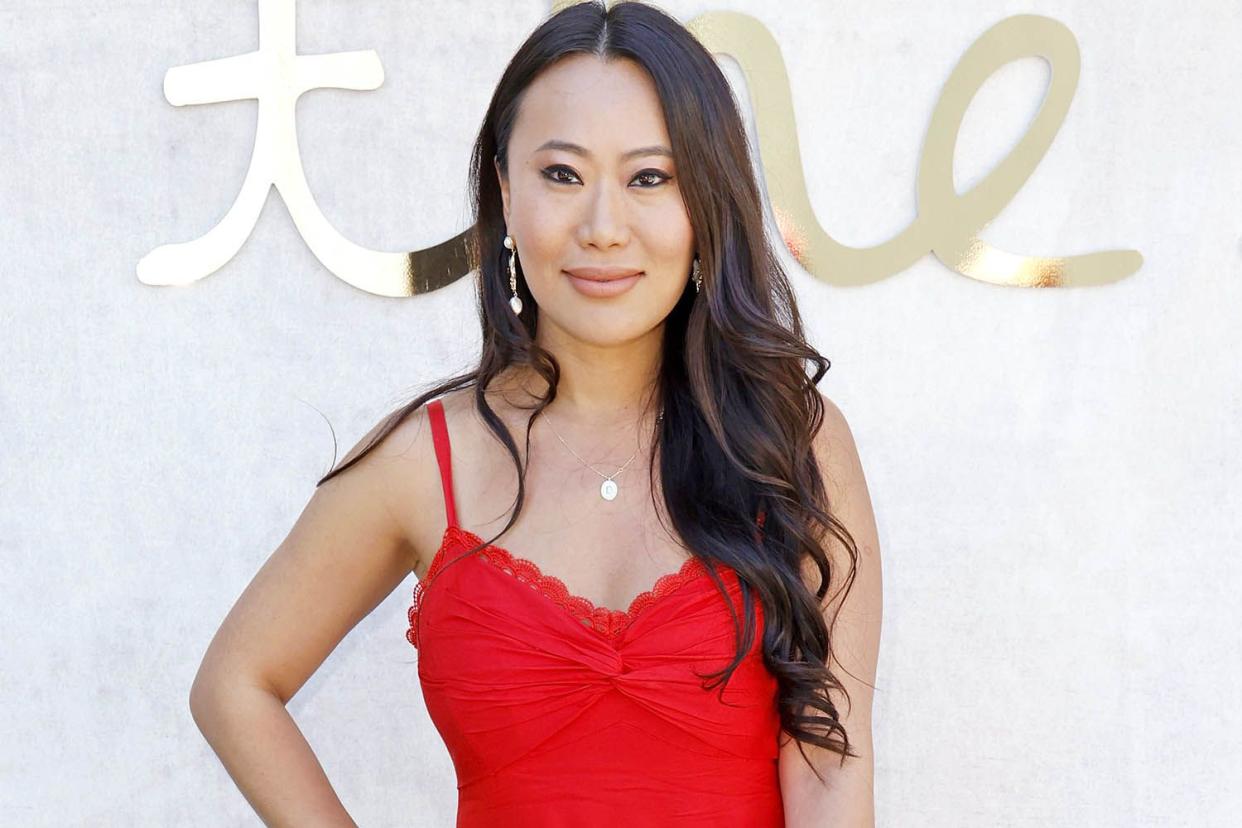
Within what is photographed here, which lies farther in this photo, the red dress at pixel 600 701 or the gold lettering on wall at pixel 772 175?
the gold lettering on wall at pixel 772 175

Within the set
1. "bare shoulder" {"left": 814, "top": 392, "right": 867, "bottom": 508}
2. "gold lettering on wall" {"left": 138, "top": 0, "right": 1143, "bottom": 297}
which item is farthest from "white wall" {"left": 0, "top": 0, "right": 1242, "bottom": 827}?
"bare shoulder" {"left": 814, "top": 392, "right": 867, "bottom": 508}

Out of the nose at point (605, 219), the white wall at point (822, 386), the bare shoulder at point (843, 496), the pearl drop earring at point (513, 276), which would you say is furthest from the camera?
the white wall at point (822, 386)

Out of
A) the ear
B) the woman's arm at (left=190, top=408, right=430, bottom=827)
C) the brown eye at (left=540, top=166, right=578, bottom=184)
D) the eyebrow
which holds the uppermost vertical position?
the eyebrow

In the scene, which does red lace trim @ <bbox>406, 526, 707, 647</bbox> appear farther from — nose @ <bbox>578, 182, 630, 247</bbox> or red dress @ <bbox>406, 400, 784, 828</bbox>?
nose @ <bbox>578, 182, 630, 247</bbox>

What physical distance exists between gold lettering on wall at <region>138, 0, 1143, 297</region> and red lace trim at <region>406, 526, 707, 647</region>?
1149 mm

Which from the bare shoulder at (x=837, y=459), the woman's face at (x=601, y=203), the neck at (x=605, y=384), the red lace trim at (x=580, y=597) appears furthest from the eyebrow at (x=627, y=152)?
the red lace trim at (x=580, y=597)

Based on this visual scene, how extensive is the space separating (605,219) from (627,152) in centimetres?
10

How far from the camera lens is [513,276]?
207 cm

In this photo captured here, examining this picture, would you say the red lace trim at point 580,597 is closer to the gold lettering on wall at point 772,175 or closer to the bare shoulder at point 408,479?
the bare shoulder at point 408,479

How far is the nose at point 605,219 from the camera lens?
1839mm

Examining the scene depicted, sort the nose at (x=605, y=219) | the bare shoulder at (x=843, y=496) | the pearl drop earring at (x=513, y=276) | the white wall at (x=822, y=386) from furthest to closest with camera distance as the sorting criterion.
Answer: the white wall at (x=822, y=386), the pearl drop earring at (x=513, y=276), the bare shoulder at (x=843, y=496), the nose at (x=605, y=219)

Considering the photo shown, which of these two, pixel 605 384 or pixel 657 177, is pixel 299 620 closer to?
pixel 605 384

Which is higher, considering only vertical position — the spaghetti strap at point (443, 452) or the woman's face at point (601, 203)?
the woman's face at point (601, 203)

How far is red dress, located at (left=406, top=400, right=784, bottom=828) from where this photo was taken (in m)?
1.86
